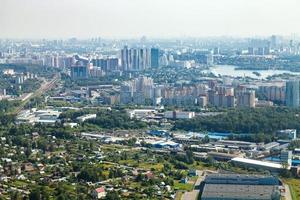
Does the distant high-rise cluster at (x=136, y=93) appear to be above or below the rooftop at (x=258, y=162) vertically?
above

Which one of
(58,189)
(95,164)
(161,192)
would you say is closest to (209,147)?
(95,164)

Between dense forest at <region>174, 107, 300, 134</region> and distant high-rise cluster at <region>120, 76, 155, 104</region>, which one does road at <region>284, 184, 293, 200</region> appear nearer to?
dense forest at <region>174, 107, 300, 134</region>

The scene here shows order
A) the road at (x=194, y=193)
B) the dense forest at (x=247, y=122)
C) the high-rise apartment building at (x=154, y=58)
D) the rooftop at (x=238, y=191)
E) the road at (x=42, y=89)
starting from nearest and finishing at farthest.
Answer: the rooftop at (x=238, y=191), the road at (x=194, y=193), the dense forest at (x=247, y=122), the road at (x=42, y=89), the high-rise apartment building at (x=154, y=58)

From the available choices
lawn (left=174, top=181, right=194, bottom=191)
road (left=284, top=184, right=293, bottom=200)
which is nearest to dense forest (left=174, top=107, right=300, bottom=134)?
road (left=284, top=184, right=293, bottom=200)

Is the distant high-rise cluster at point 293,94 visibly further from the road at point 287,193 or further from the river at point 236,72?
the river at point 236,72

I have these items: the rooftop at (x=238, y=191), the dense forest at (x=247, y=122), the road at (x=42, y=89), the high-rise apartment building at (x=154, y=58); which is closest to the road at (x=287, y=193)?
the rooftop at (x=238, y=191)

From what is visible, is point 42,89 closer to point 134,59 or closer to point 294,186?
point 134,59
